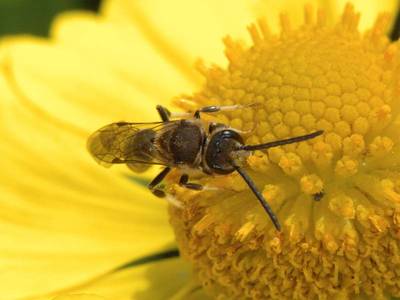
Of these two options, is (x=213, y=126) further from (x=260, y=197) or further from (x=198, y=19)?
(x=198, y=19)

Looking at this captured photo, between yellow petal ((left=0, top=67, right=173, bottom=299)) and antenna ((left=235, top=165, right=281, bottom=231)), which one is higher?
yellow petal ((left=0, top=67, right=173, bottom=299))

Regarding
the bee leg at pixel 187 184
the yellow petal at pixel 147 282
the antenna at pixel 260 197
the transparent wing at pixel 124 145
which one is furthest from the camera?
the yellow petal at pixel 147 282

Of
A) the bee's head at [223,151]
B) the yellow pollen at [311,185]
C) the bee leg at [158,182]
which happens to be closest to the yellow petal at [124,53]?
the bee leg at [158,182]

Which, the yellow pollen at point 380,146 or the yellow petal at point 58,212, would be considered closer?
the yellow pollen at point 380,146

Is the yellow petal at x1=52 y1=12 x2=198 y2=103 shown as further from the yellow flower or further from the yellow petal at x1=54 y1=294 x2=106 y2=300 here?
the yellow petal at x1=54 y1=294 x2=106 y2=300

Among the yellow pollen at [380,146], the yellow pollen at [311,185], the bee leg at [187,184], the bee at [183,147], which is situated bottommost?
the yellow pollen at [311,185]

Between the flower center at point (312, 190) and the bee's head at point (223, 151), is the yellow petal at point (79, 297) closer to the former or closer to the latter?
the flower center at point (312, 190)

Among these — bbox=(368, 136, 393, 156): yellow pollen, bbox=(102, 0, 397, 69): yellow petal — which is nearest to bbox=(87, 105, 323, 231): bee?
bbox=(368, 136, 393, 156): yellow pollen
